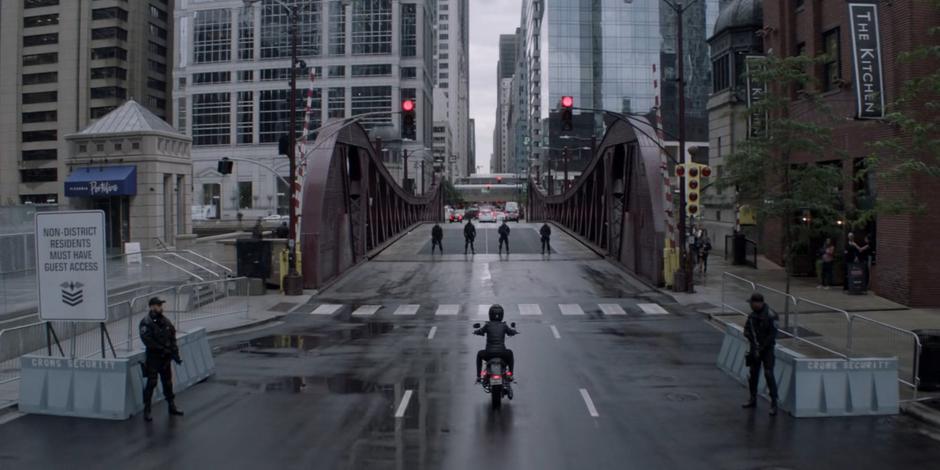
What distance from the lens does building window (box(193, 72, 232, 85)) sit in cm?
11662

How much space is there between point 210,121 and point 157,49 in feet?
42.0

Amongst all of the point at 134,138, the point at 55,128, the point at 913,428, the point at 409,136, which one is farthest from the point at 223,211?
the point at 913,428

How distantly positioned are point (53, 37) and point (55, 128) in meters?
10.8

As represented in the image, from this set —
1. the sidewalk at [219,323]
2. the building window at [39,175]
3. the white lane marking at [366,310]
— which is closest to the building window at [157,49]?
the building window at [39,175]

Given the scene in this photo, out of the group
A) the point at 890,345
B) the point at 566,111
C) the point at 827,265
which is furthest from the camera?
the point at 827,265

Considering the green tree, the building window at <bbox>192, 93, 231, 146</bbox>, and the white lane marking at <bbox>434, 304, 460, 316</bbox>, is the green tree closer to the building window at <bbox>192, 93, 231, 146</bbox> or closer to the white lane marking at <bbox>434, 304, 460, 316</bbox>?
the white lane marking at <bbox>434, 304, 460, 316</bbox>

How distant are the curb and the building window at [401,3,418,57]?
366 feet

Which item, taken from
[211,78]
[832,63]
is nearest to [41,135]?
[211,78]

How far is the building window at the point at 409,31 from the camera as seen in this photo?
4690 inches

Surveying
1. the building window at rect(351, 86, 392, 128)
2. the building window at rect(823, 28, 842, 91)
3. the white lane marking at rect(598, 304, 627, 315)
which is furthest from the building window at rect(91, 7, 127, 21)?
the white lane marking at rect(598, 304, 627, 315)

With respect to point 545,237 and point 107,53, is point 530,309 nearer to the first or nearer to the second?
point 545,237

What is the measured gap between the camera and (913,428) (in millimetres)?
11281

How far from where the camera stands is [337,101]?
382 ft

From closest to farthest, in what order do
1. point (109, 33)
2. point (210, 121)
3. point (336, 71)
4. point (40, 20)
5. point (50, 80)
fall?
point (40, 20) → point (50, 80) → point (109, 33) → point (336, 71) → point (210, 121)
